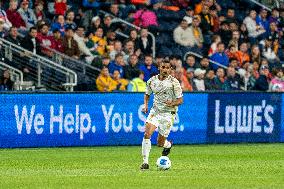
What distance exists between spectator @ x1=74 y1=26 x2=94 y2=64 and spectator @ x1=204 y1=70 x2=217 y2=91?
3.14 meters

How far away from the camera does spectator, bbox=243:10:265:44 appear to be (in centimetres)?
3378

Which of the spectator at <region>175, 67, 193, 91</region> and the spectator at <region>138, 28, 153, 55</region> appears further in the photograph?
the spectator at <region>138, 28, 153, 55</region>

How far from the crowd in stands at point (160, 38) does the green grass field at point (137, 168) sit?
10.9ft

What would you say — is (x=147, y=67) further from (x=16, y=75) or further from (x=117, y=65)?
(x=16, y=75)

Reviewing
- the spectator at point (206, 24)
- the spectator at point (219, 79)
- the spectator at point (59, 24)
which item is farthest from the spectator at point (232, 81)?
the spectator at point (59, 24)

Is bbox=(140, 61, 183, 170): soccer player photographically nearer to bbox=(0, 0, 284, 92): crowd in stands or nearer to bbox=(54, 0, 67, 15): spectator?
bbox=(0, 0, 284, 92): crowd in stands

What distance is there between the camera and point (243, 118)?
2730 cm

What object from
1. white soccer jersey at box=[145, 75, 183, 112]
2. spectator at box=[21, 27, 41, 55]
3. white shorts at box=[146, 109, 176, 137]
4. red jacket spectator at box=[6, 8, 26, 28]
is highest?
red jacket spectator at box=[6, 8, 26, 28]

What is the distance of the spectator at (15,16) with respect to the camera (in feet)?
91.5

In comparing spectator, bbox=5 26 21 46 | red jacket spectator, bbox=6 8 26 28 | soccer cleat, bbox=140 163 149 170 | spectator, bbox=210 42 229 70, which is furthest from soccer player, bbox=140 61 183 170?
spectator, bbox=210 42 229 70

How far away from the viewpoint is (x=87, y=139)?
2556cm

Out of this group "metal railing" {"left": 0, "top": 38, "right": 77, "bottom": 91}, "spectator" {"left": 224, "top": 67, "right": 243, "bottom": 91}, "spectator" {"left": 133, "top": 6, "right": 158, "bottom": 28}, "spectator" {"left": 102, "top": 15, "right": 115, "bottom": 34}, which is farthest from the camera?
"spectator" {"left": 133, "top": 6, "right": 158, "bottom": 28}

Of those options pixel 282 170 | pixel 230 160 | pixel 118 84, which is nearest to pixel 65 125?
pixel 118 84

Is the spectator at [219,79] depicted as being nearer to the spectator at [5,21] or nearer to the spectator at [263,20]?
the spectator at [263,20]
